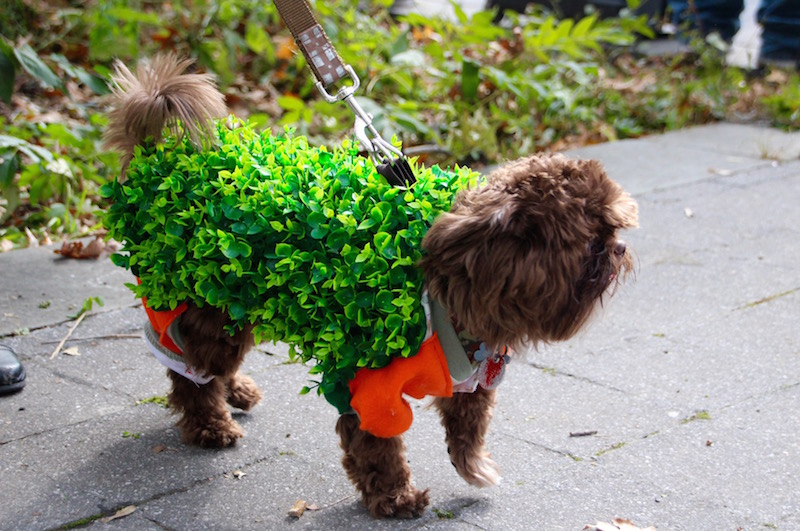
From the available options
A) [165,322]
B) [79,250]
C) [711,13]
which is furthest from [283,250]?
[711,13]

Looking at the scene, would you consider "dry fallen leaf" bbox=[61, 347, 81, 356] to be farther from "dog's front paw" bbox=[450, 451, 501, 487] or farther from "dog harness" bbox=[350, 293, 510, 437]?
"dog's front paw" bbox=[450, 451, 501, 487]

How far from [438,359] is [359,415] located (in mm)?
275

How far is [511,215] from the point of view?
233 centimetres

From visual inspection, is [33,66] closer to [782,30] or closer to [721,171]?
[721,171]

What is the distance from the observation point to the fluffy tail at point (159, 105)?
289cm

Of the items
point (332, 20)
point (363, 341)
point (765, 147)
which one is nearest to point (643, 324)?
point (363, 341)

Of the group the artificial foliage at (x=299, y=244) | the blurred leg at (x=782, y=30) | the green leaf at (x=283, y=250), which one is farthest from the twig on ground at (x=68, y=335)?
the blurred leg at (x=782, y=30)

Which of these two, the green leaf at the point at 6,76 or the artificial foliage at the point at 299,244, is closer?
the artificial foliage at the point at 299,244

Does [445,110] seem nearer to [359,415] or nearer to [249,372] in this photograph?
[249,372]

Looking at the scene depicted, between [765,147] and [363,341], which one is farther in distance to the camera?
[765,147]

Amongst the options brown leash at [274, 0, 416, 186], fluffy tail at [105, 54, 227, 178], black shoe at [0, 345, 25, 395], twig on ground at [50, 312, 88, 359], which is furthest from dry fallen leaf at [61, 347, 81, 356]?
brown leash at [274, 0, 416, 186]

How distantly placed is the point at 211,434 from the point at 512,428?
41.8 inches

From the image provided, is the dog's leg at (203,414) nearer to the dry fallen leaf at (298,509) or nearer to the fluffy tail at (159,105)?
the dry fallen leaf at (298,509)

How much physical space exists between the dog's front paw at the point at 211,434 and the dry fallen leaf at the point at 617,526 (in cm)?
123
